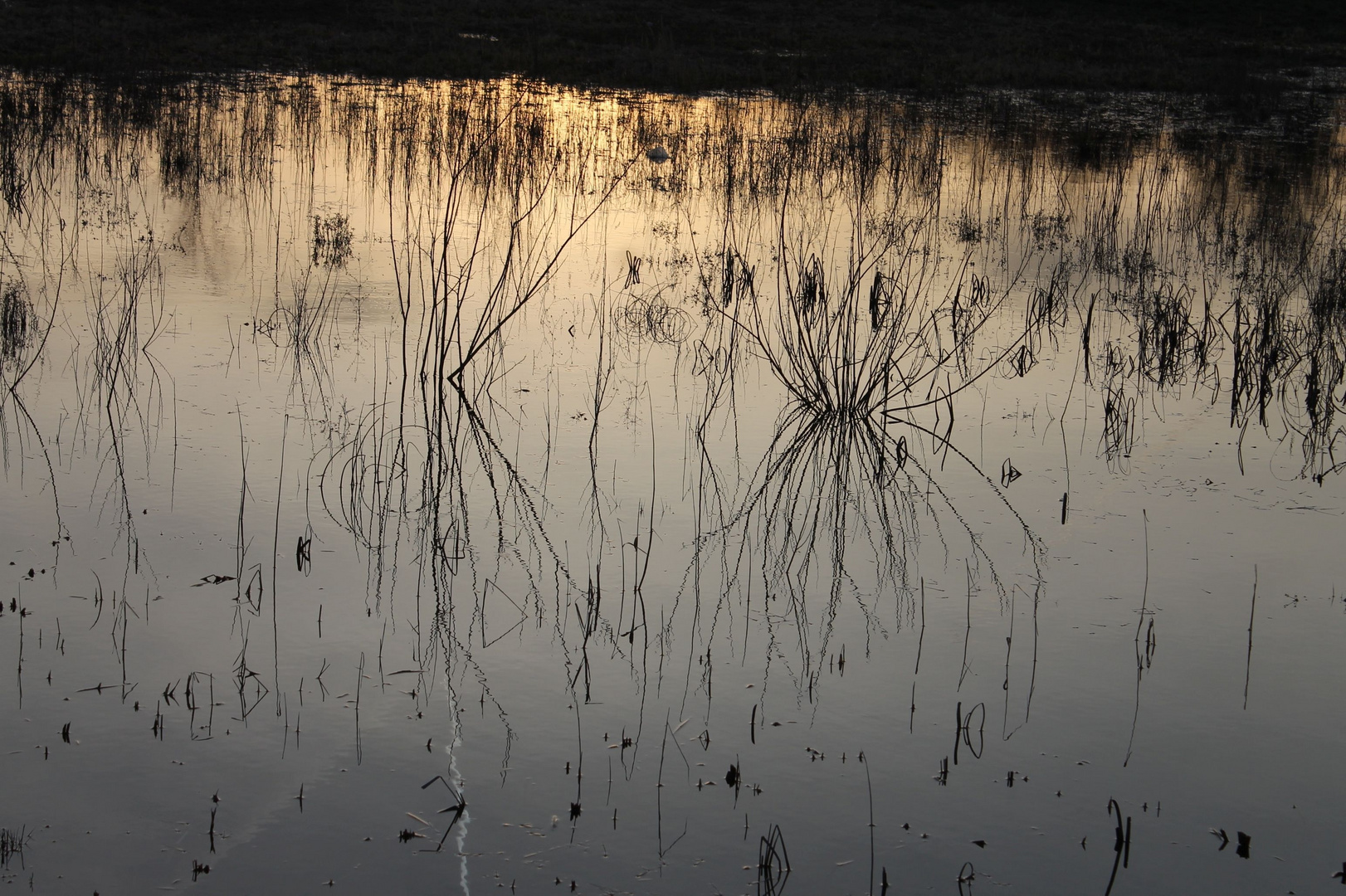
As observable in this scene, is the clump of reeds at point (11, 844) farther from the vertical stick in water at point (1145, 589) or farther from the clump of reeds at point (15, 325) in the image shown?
the clump of reeds at point (15, 325)

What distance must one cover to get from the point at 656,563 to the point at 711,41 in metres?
18.4

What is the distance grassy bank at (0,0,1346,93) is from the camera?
644 inches

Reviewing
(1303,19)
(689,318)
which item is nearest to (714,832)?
(689,318)

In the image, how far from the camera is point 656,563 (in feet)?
11.8

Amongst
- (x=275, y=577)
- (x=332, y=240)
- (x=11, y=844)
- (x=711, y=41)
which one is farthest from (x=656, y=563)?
(x=711, y=41)

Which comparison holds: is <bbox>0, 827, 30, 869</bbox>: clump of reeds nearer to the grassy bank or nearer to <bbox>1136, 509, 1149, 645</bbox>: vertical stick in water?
<bbox>1136, 509, 1149, 645</bbox>: vertical stick in water

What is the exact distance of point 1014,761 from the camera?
2.71 meters

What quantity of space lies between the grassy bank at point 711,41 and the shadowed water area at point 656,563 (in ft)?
29.2

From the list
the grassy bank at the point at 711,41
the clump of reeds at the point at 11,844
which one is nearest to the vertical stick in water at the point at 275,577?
the clump of reeds at the point at 11,844

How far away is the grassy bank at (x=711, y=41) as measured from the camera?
16359mm

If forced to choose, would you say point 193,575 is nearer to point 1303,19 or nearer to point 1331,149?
point 1331,149

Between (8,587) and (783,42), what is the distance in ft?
64.4

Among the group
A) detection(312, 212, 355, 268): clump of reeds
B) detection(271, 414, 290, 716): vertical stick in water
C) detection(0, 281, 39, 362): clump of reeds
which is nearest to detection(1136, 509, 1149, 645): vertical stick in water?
detection(271, 414, 290, 716): vertical stick in water

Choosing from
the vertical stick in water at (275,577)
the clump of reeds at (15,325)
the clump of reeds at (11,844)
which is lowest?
the clump of reeds at (11,844)
